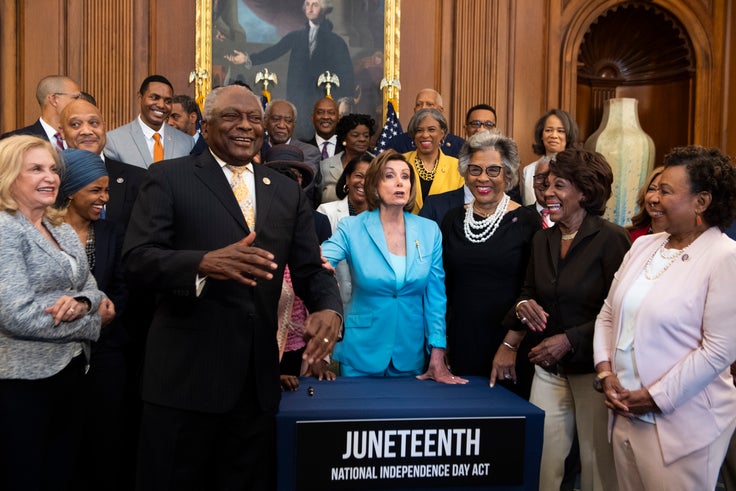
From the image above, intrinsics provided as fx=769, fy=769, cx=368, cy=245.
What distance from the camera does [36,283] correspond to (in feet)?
9.14

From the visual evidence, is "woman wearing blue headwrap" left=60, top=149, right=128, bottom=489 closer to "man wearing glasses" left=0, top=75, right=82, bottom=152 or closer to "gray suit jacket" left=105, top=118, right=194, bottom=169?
"man wearing glasses" left=0, top=75, right=82, bottom=152

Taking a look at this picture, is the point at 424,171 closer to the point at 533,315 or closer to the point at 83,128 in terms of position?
the point at 533,315

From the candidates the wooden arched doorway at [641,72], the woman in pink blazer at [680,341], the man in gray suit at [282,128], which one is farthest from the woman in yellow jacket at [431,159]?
the wooden arched doorway at [641,72]

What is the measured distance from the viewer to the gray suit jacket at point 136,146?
490 cm

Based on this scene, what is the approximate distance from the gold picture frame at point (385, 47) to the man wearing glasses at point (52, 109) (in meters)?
2.35

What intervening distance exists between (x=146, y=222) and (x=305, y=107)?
5.27 meters

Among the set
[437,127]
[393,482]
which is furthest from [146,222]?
[437,127]

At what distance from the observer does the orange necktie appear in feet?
16.6

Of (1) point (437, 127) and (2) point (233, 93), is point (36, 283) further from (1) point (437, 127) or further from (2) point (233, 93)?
(1) point (437, 127)

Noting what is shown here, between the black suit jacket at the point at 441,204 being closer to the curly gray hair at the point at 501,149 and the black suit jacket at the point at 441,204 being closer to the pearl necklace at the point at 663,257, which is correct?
the curly gray hair at the point at 501,149

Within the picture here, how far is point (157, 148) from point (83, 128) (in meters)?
1.06

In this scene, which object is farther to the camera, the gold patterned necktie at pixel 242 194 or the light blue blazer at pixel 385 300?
the light blue blazer at pixel 385 300

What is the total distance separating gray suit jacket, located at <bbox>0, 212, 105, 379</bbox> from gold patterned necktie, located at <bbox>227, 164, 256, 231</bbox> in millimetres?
791

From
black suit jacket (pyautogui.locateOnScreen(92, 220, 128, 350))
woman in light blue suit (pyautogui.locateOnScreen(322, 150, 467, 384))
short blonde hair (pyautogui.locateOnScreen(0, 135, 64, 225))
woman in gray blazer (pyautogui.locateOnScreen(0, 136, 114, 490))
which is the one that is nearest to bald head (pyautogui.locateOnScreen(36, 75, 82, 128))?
black suit jacket (pyautogui.locateOnScreen(92, 220, 128, 350))
